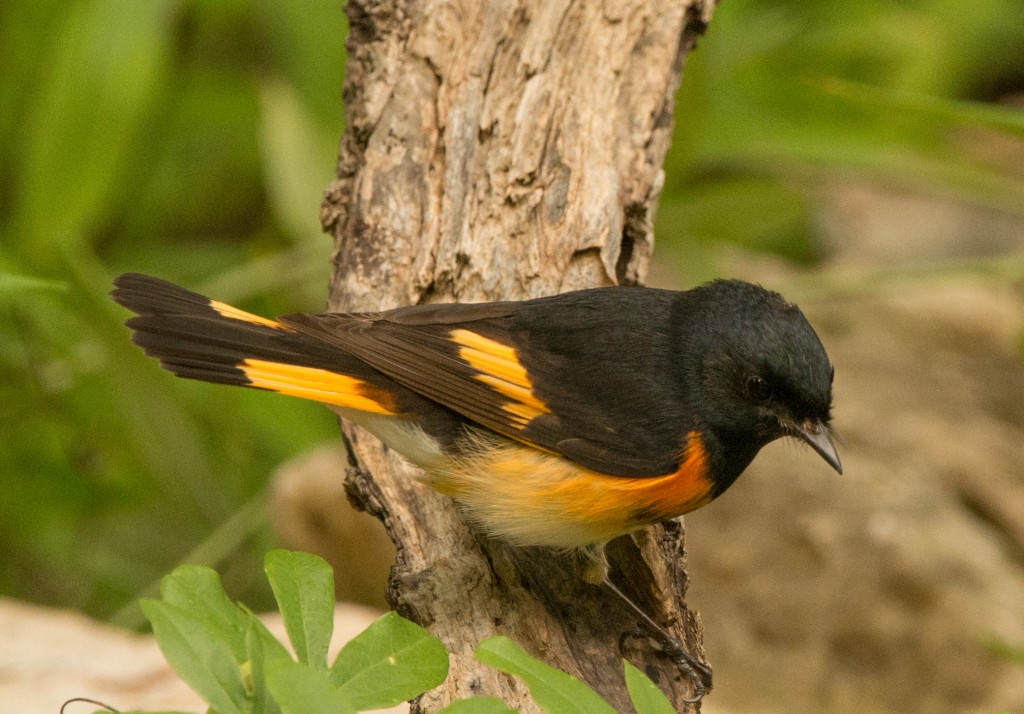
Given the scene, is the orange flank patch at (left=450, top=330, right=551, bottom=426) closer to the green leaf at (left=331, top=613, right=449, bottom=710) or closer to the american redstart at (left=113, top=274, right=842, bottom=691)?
the american redstart at (left=113, top=274, right=842, bottom=691)

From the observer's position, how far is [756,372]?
2.74 m

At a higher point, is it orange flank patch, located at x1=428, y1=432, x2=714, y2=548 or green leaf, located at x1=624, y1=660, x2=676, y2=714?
green leaf, located at x1=624, y1=660, x2=676, y2=714

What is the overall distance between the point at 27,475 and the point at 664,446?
9.56ft

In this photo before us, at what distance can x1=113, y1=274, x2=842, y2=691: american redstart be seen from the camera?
2658 millimetres

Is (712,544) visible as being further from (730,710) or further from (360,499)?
(360,499)

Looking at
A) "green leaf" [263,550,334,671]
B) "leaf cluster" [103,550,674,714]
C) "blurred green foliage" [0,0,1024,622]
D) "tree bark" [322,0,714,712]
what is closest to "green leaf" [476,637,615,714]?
A: "leaf cluster" [103,550,674,714]

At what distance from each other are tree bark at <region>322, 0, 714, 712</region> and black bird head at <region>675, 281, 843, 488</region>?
1.16 feet

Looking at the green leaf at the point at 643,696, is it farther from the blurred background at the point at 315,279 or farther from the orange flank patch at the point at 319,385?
the blurred background at the point at 315,279

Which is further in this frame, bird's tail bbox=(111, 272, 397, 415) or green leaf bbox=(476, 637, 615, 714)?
bird's tail bbox=(111, 272, 397, 415)

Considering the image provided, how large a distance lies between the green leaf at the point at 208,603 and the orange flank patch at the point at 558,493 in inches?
33.9

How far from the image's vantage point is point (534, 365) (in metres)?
2.77

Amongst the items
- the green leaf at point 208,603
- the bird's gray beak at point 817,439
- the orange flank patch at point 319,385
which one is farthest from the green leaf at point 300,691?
the bird's gray beak at point 817,439

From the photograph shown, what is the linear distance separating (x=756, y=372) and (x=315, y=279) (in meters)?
2.84

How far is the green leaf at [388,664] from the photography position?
185 cm
